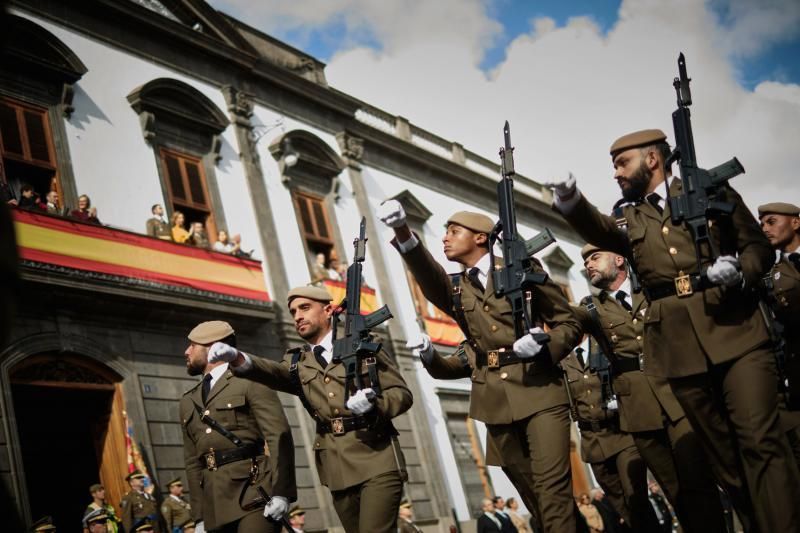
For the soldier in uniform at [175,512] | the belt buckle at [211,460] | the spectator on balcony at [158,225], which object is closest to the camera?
the belt buckle at [211,460]

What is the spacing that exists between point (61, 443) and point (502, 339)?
38.6 ft

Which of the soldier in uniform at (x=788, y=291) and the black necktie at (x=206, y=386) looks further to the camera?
the black necktie at (x=206, y=386)

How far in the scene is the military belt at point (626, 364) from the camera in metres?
7.72

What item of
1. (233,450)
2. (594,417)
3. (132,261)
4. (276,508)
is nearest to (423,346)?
(276,508)

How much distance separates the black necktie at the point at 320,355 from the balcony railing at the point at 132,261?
6.93 meters

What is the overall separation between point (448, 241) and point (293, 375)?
1487 mm

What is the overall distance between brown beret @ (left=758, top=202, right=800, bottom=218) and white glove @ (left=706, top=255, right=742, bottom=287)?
3104 millimetres

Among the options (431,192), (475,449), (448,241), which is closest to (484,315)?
(448,241)

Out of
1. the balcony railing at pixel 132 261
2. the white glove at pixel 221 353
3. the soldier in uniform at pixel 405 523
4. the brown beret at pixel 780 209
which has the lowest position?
the soldier in uniform at pixel 405 523

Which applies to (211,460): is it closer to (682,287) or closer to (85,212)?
(682,287)

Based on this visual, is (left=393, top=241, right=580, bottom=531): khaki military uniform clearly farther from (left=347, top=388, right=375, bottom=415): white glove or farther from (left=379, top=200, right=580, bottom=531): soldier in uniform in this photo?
(left=347, top=388, right=375, bottom=415): white glove

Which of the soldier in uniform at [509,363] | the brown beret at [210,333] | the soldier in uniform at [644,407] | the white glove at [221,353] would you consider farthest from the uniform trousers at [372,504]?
the soldier in uniform at [644,407]

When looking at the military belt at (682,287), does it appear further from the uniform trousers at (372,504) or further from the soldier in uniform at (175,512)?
the soldier in uniform at (175,512)

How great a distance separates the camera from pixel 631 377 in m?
7.65
